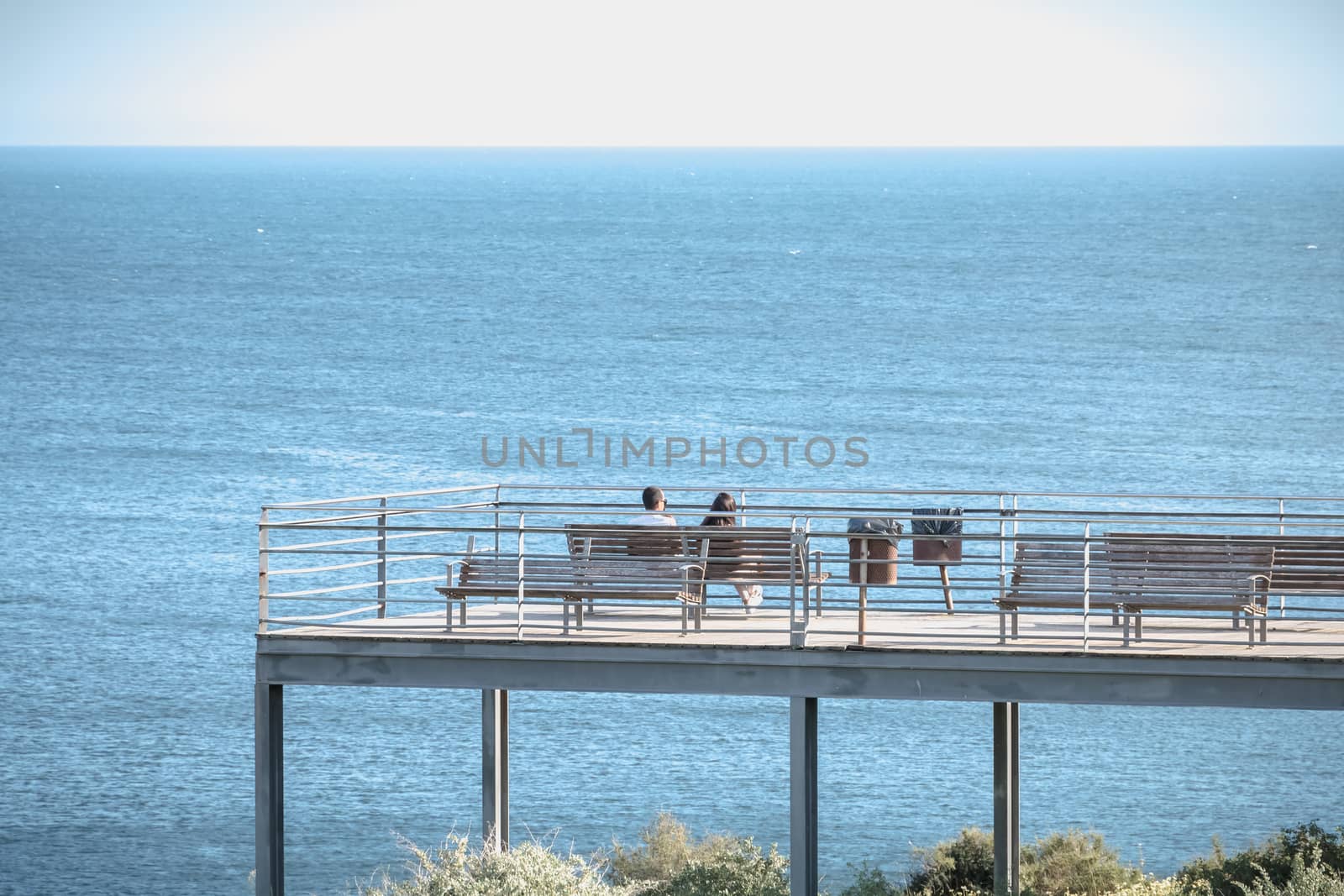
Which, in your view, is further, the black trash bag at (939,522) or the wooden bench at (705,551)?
the black trash bag at (939,522)

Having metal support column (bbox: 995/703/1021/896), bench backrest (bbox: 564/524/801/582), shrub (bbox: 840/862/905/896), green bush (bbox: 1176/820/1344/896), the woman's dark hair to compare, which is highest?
the woman's dark hair

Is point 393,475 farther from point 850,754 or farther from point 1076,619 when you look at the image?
point 1076,619

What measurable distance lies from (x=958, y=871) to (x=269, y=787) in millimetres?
14078

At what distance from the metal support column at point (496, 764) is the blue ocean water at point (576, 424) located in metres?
27.7

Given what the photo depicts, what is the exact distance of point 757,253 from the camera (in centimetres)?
14525

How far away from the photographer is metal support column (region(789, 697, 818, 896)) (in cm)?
1296

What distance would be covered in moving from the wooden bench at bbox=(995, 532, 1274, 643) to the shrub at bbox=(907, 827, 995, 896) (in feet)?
36.2

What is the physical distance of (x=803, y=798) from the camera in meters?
13.0

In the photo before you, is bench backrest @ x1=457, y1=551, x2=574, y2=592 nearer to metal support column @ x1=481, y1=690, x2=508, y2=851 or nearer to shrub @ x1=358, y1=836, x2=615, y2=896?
metal support column @ x1=481, y1=690, x2=508, y2=851

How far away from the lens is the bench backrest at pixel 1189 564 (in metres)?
12.8

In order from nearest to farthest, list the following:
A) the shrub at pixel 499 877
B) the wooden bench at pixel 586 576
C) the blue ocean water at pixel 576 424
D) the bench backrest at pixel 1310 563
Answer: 1. the bench backrest at pixel 1310 563
2. the wooden bench at pixel 586 576
3. the shrub at pixel 499 877
4. the blue ocean water at pixel 576 424

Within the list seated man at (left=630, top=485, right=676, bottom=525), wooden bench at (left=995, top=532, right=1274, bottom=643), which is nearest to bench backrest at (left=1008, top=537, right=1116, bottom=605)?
wooden bench at (left=995, top=532, right=1274, bottom=643)

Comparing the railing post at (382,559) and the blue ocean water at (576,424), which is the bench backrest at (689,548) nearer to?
the railing post at (382,559)

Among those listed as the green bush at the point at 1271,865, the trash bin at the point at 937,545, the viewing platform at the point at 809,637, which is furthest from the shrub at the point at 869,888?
the viewing platform at the point at 809,637
